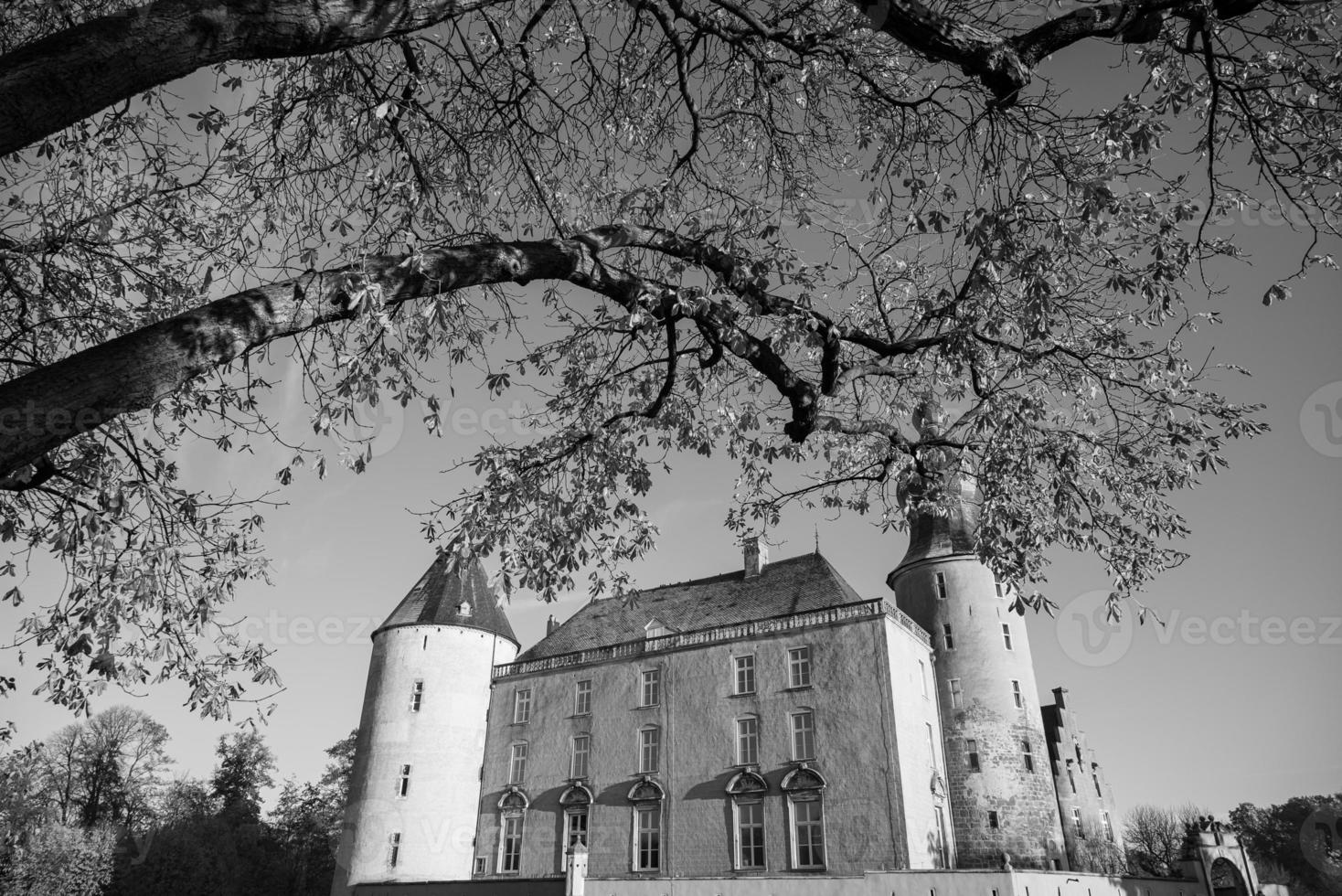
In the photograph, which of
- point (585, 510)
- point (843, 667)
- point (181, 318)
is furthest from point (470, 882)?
point (181, 318)

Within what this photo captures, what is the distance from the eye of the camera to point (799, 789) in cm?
2638

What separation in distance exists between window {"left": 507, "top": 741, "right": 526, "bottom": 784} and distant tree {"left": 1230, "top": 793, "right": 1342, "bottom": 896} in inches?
2315

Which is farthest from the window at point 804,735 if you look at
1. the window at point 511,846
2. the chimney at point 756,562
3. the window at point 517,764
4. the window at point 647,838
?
the window at point 511,846

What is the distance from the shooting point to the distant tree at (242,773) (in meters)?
51.0

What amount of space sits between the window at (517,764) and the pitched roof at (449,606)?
5.78 m

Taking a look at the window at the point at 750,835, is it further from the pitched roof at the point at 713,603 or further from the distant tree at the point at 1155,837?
the distant tree at the point at 1155,837

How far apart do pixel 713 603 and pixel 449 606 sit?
39.2ft

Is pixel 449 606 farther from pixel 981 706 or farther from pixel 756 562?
pixel 981 706

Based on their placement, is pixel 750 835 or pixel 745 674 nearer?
pixel 750 835

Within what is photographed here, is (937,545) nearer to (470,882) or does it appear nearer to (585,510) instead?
(470,882)

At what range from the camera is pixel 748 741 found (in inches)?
1113

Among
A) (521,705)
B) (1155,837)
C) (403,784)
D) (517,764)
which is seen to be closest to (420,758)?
(403,784)

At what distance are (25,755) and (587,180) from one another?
861 centimetres

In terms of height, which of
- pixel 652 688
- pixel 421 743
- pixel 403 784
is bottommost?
pixel 403 784
